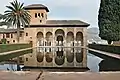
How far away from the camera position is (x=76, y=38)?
174 ft

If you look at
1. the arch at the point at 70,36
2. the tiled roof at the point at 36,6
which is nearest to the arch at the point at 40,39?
the arch at the point at 70,36

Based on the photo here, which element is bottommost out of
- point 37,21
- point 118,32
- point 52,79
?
point 52,79

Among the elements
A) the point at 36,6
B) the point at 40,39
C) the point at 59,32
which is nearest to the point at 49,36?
the point at 40,39

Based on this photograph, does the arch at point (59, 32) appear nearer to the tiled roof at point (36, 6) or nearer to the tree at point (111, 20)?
the tiled roof at point (36, 6)

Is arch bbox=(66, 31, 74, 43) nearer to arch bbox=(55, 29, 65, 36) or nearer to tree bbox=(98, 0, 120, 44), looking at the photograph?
arch bbox=(55, 29, 65, 36)

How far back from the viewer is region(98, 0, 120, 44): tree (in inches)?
1452

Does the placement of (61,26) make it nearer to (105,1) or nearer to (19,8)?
(19,8)

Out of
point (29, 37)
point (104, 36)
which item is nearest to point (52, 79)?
point (104, 36)

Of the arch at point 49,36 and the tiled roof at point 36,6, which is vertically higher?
the tiled roof at point 36,6

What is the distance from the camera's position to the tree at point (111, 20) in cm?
3688

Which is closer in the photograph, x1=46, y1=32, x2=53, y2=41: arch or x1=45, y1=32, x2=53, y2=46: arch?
x1=45, y1=32, x2=53, y2=46: arch

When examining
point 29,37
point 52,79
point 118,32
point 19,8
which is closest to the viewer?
point 52,79

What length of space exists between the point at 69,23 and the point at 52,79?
48.7m

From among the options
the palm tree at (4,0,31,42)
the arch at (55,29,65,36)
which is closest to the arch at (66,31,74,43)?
the arch at (55,29,65,36)
